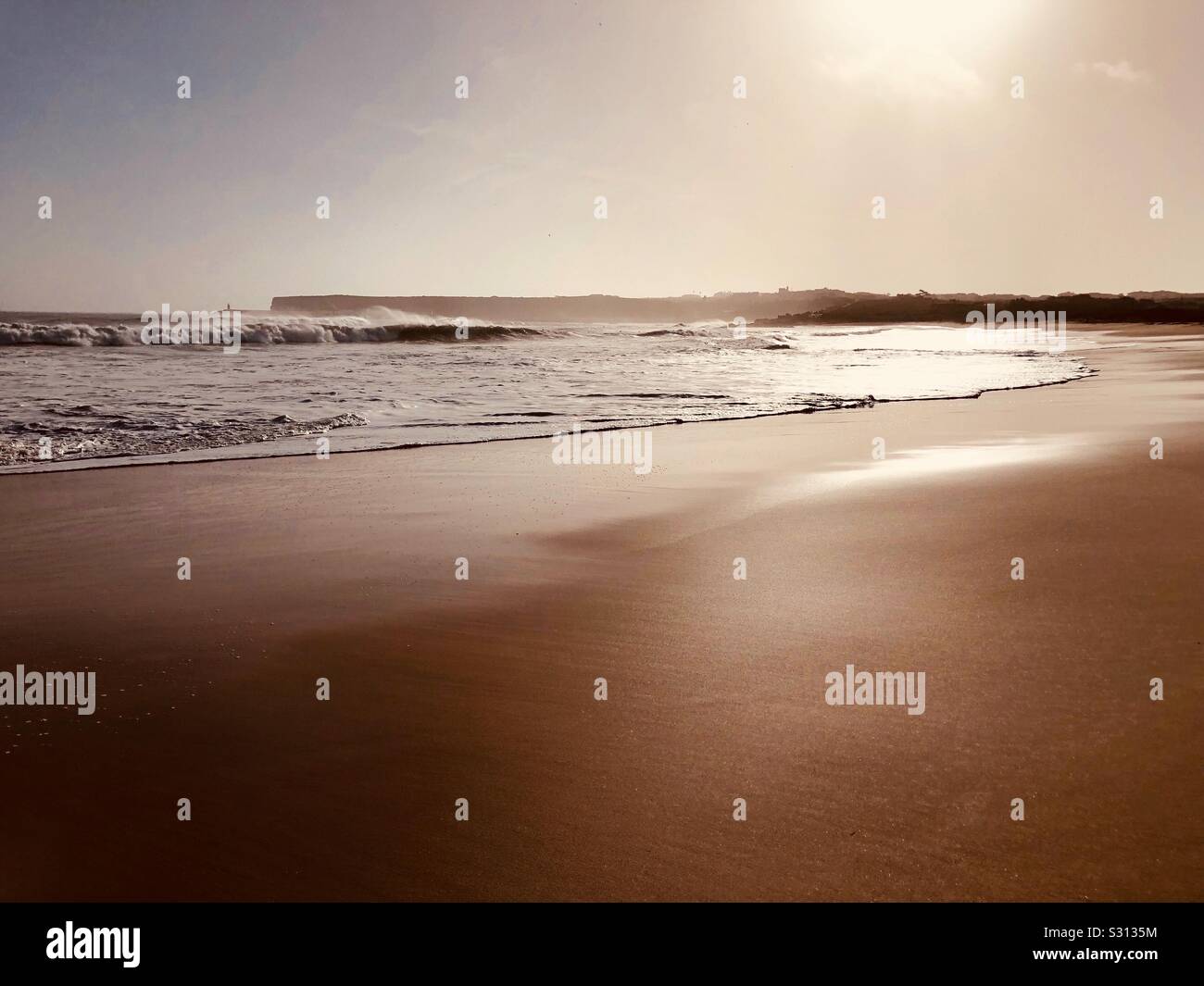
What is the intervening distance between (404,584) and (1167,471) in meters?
5.92

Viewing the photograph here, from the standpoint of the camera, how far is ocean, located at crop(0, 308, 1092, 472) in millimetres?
10086

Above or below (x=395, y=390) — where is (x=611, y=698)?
below

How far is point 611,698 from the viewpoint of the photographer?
10.7 feet

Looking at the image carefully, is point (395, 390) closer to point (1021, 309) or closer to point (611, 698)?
point (611, 698)

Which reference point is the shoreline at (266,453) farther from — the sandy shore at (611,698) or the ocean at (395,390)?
the sandy shore at (611,698)

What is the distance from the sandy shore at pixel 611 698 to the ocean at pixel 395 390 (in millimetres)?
3446

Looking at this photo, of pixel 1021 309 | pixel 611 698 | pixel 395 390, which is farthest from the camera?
pixel 1021 309

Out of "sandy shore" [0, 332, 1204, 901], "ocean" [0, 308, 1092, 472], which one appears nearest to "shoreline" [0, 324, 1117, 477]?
"ocean" [0, 308, 1092, 472]

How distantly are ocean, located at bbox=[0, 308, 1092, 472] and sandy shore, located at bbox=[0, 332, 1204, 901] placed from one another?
11.3 ft

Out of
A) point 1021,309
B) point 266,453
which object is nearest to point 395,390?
point 266,453

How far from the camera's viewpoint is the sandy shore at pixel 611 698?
2.33 metres

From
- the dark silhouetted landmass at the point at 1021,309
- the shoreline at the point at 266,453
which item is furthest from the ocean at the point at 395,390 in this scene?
the dark silhouetted landmass at the point at 1021,309

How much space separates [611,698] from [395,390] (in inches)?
526
